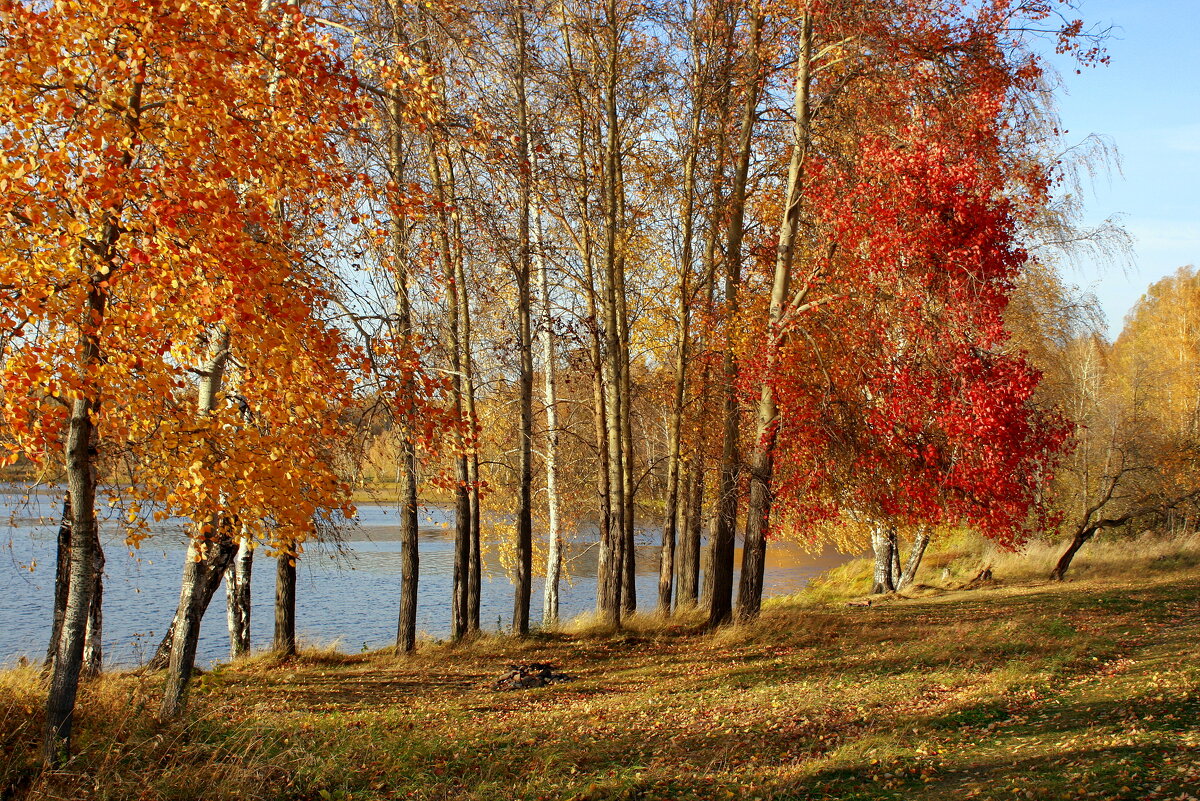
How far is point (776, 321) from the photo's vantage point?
38.2 ft

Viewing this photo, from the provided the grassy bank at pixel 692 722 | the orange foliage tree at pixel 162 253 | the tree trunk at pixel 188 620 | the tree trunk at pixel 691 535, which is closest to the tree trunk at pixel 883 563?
the tree trunk at pixel 691 535

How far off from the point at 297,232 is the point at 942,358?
725 cm

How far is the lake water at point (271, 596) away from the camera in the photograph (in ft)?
51.3

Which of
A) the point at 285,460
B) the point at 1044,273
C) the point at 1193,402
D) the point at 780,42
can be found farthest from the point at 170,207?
the point at 1193,402

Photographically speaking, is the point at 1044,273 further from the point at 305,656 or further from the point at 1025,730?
the point at 305,656

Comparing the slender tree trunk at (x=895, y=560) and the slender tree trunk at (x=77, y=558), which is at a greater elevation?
the slender tree trunk at (x=77, y=558)

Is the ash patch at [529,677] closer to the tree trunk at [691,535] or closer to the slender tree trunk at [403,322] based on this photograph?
the slender tree trunk at [403,322]

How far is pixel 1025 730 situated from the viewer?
6641 millimetres

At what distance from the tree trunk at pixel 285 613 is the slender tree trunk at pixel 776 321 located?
6.61 meters

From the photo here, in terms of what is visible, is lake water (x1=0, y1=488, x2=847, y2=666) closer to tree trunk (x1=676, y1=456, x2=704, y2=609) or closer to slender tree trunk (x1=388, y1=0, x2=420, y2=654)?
slender tree trunk (x1=388, y1=0, x2=420, y2=654)

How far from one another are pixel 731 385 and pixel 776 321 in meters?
2.08

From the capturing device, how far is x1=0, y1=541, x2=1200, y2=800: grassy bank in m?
5.62

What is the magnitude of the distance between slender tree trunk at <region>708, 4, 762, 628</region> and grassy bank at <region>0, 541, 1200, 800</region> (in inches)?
39.3

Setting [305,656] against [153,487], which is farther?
[305,656]
